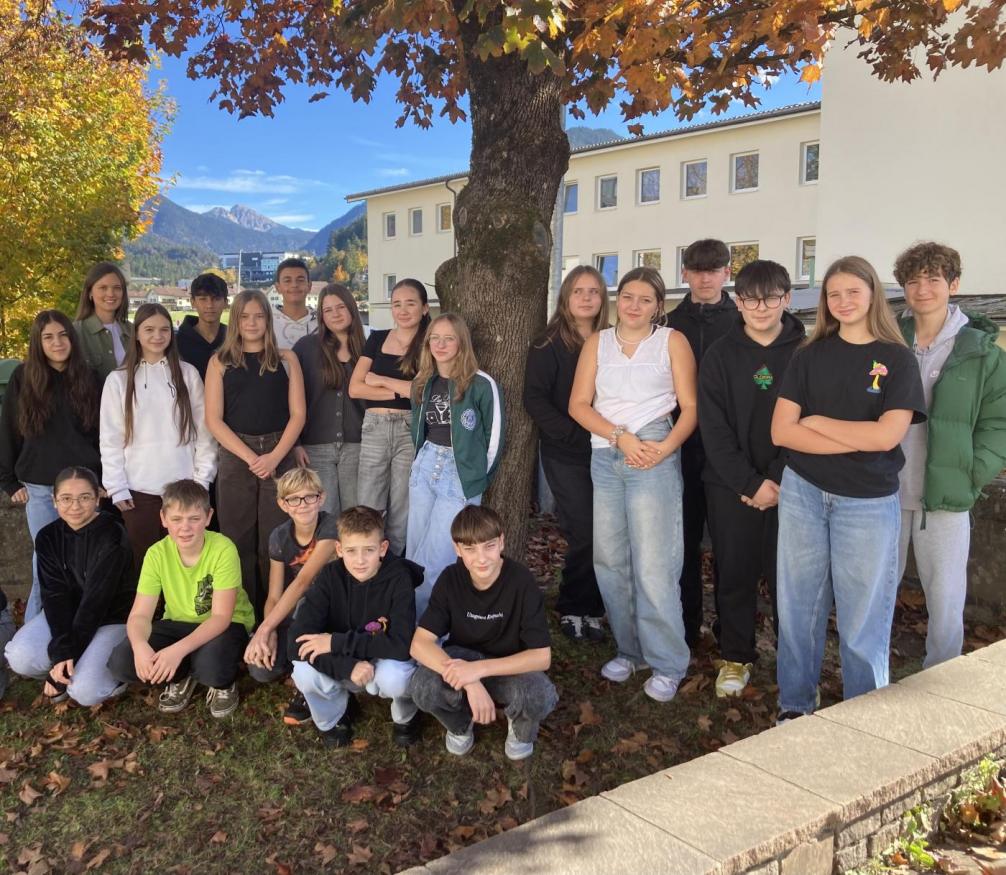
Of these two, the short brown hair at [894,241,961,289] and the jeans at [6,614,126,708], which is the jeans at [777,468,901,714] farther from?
the jeans at [6,614,126,708]

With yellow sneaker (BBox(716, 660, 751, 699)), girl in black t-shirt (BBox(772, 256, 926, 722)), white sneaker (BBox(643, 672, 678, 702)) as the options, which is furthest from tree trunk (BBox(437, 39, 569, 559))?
girl in black t-shirt (BBox(772, 256, 926, 722))

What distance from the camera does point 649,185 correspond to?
34.6 m

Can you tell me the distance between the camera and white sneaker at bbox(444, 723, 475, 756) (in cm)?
378

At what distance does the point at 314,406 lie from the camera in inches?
201

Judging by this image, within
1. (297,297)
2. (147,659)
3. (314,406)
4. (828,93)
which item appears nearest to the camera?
(147,659)

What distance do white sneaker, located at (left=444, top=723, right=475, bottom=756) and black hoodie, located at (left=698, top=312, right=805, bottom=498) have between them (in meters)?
1.68

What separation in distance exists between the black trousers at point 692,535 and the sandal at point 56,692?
3242mm

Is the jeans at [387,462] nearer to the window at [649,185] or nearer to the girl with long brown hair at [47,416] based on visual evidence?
the girl with long brown hair at [47,416]

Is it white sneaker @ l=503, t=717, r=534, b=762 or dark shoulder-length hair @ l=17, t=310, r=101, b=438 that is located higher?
dark shoulder-length hair @ l=17, t=310, r=101, b=438

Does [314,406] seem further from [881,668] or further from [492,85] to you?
[881,668]

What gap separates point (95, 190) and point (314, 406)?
26.3 feet

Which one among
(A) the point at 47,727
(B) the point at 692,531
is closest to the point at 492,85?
(B) the point at 692,531

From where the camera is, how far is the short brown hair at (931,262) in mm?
3775

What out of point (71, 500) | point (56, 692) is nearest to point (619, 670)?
point (56, 692)
